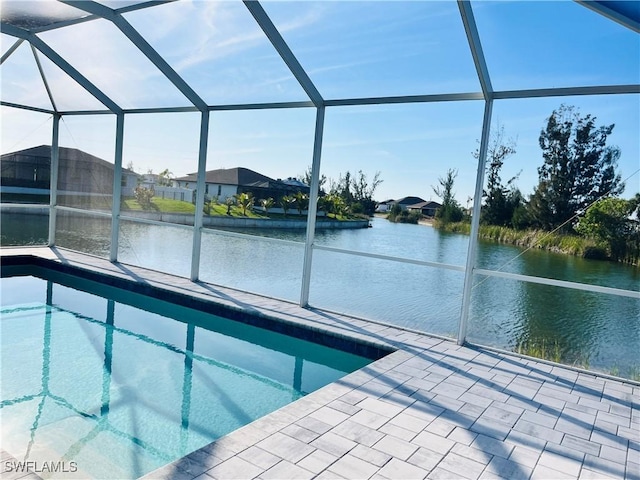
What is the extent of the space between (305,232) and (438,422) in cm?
336

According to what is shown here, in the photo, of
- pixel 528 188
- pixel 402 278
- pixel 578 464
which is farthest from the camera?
pixel 402 278

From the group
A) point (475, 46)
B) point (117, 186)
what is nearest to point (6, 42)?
point (117, 186)

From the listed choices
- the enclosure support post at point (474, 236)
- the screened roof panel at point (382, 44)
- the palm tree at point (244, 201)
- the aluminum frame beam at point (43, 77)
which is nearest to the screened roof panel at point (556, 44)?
the screened roof panel at point (382, 44)

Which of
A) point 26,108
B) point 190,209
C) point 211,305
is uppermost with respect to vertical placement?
point 26,108

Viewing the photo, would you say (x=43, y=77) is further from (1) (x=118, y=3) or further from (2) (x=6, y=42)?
(1) (x=118, y=3)

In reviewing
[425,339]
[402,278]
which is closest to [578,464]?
[425,339]

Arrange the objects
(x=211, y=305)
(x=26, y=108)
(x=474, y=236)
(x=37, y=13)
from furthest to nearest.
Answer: (x=26, y=108) → (x=211, y=305) → (x=37, y=13) → (x=474, y=236)

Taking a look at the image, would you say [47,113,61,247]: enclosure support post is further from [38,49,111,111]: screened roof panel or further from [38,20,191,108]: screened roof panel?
[38,20,191,108]: screened roof panel

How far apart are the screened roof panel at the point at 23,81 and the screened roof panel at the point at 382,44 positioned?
4.65 meters

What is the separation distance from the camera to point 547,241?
15.8 feet

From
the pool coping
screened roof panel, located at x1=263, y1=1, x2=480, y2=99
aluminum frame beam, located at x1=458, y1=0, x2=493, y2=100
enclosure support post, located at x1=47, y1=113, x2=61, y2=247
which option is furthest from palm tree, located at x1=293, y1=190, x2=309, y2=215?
enclosure support post, located at x1=47, y1=113, x2=61, y2=247

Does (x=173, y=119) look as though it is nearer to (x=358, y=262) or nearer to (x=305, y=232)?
(x=305, y=232)

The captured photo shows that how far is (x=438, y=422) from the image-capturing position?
3.26 meters

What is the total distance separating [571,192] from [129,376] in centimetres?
440
